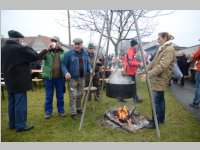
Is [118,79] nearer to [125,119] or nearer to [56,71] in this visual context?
[125,119]

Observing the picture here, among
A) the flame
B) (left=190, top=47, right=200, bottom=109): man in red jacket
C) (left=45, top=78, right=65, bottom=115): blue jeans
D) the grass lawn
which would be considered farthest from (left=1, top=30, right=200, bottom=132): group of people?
(left=190, top=47, right=200, bottom=109): man in red jacket

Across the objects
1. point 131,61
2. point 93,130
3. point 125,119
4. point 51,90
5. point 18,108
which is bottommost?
point 93,130

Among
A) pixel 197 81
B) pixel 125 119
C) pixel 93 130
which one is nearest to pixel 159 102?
pixel 125 119

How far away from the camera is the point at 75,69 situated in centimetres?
505

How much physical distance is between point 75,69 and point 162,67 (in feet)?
6.37

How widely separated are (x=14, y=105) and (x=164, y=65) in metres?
3.08

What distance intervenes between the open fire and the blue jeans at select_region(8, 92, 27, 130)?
6.01ft

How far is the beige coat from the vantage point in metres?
4.25

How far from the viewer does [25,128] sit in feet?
14.7

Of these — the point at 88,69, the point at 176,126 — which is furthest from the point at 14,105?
the point at 176,126

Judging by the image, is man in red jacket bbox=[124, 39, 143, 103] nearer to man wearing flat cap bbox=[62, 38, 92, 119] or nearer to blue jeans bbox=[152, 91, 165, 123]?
man wearing flat cap bbox=[62, 38, 92, 119]

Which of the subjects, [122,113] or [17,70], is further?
[122,113]

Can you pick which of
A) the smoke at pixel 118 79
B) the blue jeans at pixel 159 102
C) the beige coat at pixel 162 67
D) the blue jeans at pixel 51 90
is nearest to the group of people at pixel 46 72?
the blue jeans at pixel 51 90

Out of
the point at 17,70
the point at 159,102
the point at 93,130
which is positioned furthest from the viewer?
the point at 159,102
